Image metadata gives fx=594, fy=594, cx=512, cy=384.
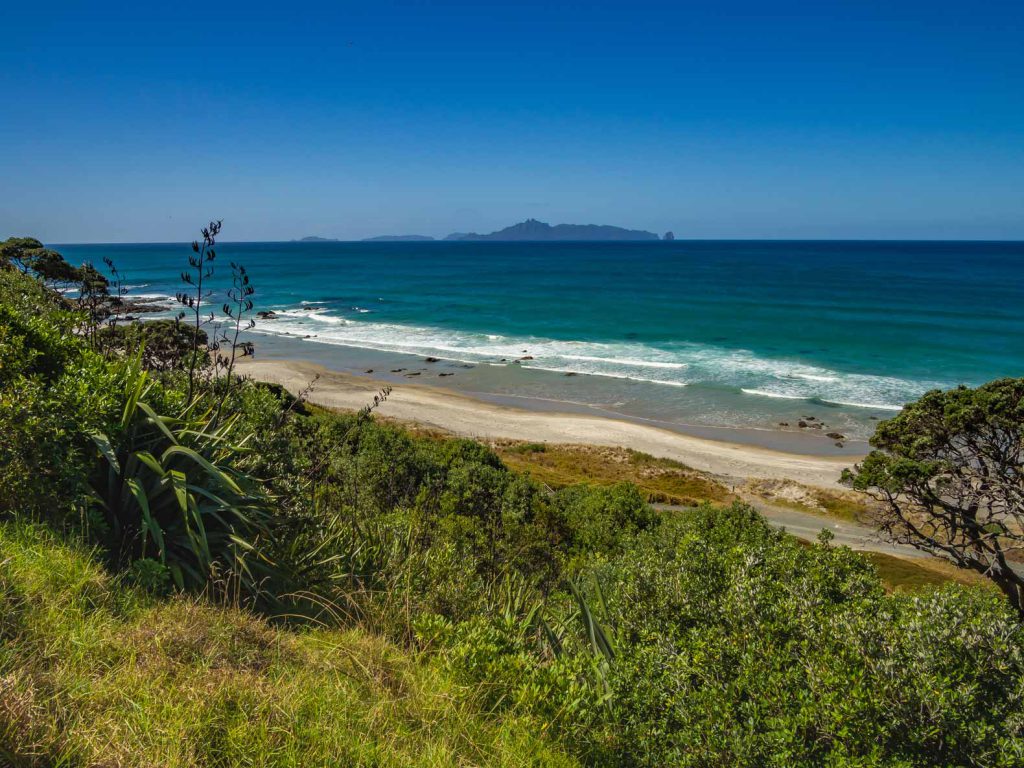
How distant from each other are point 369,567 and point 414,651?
1.59 metres

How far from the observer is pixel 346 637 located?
170 inches

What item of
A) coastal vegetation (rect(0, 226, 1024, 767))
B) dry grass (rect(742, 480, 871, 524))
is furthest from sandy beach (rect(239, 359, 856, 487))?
coastal vegetation (rect(0, 226, 1024, 767))

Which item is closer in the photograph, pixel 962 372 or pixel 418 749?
pixel 418 749

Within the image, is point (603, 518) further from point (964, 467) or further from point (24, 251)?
point (24, 251)

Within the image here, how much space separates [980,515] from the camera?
22.7 m

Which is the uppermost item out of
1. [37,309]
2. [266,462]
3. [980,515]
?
[37,309]

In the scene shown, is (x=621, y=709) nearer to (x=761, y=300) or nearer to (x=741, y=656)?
(x=741, y=656)

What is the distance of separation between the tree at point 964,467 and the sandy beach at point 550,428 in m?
12.9

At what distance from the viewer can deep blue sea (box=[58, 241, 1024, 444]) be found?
124ft

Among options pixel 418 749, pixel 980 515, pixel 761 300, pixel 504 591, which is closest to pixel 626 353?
pixel 980 515

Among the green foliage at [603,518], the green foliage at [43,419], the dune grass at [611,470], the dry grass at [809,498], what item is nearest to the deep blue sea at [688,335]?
the dune grass at [611,470]

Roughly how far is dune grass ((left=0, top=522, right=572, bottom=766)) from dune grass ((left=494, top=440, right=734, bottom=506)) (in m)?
18.3

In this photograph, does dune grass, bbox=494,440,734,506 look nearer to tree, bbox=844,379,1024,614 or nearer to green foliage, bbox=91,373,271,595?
tree, bbox=844,379,1024,614

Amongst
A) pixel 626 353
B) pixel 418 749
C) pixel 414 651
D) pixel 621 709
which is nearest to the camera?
pixel 418 749
